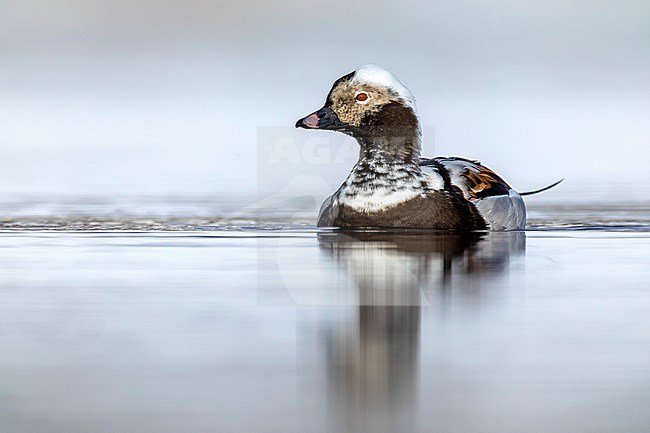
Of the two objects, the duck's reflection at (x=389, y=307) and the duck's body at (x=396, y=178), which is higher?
the duck's body at (x=396, y=178)

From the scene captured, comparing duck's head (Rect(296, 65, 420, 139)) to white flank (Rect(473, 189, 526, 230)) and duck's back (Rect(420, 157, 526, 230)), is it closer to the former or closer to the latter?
duck's back (Rect(420, 157, 526, 230))

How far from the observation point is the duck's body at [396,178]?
638cm

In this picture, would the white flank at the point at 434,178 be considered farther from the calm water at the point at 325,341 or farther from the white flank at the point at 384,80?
the calm water at the point at 325,341

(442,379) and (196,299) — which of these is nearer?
(442,379)

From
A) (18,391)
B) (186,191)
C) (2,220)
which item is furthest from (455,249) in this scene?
(186,191)

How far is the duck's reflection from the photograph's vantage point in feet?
6.56

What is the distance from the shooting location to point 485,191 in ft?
22.0

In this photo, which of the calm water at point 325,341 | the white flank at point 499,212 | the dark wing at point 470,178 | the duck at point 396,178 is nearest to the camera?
the calm water at point 325,341

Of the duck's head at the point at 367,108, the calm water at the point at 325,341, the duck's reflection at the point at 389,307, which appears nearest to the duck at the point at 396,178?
the duck's head at the point at 367,108

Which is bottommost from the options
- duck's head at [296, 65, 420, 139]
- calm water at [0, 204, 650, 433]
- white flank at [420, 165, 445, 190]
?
calm water at [0, 204, 650, 433]

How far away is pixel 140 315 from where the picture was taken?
298 cm

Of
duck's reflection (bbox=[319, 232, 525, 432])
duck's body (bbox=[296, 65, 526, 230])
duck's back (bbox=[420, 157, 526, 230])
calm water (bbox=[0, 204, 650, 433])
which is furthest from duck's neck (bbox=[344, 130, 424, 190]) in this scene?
calm water (bbox=[0, 204, 650, 433])

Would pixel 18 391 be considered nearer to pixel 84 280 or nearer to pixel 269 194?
pixel 84 280

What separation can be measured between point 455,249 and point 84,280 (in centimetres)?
184
